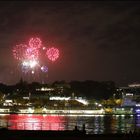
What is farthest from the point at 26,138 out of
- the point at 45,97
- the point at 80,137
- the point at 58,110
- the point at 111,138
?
the point at 45,97

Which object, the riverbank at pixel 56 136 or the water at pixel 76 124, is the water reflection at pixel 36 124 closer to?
the water at pixel 76 124

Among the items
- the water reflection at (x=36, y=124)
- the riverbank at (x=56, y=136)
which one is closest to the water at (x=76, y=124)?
the water reflection at (x=36, y=124)

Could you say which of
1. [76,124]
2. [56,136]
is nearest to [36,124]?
[76,124]

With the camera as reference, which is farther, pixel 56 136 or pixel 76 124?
pixel 76 124

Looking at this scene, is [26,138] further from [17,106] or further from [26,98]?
[26,98]

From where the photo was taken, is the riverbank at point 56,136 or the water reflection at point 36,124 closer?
the riverbank at point 56,136

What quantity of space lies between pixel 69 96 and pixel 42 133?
145 m

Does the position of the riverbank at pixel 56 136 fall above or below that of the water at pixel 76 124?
above

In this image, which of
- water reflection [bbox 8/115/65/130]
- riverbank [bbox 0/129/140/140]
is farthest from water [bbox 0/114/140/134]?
riverbank [bbox 0/129/140/140]

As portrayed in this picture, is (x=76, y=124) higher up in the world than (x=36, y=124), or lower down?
higher up

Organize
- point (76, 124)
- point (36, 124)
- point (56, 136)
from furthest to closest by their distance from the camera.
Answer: point (36, 124) < point (76, 124) < point (56, 136)

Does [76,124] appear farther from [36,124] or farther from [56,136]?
[56,136]

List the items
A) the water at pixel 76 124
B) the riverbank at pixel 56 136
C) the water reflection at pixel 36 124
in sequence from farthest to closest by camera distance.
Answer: the water at pixel 76 124 → the water reflection at pixel 36 124 → the riverbank at pixel 56 136

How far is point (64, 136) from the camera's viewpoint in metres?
31.0
